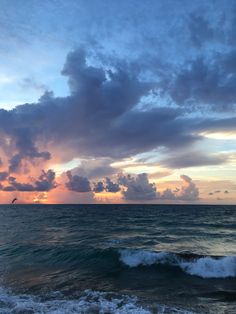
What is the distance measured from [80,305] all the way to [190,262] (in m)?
12.5

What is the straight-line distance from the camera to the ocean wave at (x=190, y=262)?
24094mm

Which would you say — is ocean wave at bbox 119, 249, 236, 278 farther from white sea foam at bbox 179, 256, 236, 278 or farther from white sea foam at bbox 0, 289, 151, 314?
white sea foam at bbox 0, 289, 151, 314

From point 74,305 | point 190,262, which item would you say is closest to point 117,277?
point 190,262

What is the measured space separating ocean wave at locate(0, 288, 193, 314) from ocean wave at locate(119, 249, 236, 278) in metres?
8.78

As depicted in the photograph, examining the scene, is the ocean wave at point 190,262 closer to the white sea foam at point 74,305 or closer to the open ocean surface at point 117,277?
the open ocean surface at point 117,277

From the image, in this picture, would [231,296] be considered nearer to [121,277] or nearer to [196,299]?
[196,299]

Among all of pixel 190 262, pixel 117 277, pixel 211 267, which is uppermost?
pixel 190 262

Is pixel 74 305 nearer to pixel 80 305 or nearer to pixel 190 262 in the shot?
pixel 80 305

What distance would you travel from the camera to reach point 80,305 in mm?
15953

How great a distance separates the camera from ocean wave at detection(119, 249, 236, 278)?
24.1 metres

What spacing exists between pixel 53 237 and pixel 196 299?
28937mm

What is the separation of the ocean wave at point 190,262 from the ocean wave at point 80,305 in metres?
8.78

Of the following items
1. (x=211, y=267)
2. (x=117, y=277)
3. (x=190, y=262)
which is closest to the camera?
(x=117, y=277)

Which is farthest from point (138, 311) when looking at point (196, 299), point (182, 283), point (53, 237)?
point (53, 237)
